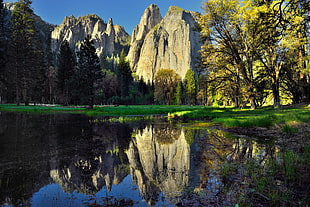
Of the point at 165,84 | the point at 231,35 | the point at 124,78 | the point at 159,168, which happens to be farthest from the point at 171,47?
the point at 159,168

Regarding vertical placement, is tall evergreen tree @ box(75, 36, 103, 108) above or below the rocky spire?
below

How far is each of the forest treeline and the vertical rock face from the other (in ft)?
216

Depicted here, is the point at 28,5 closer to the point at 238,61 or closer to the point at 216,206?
the point at 238,61

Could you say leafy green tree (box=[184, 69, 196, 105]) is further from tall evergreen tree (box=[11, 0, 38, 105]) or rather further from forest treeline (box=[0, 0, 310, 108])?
tall evergreen tree (box=[11, 0, 38, 105])

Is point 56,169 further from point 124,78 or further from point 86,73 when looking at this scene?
point 124,78

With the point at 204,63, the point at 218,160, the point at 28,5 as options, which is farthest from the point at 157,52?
the point at 218,160

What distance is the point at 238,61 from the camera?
83.8 ft

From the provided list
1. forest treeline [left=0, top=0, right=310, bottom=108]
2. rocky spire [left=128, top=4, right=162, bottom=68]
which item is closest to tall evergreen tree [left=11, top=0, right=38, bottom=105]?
forest treeline [left=0, top=0, right=310, bottom=108]

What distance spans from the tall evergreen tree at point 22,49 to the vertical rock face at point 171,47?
98939 mm

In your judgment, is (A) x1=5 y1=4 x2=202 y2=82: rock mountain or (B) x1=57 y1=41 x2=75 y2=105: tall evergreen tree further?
(A) x1=5 y1=4 x2=202 y2=82: rock mountain

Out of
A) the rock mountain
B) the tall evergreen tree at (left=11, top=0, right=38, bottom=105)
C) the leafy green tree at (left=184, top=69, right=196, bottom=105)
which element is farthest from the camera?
the rock mountain

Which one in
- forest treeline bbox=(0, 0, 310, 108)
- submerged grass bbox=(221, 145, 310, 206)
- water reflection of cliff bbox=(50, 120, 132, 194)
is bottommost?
water reflection of cliff bbox=(50, 120, 132, 194)

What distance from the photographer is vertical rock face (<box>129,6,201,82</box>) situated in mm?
148375

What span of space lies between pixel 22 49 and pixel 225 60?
43666mm
